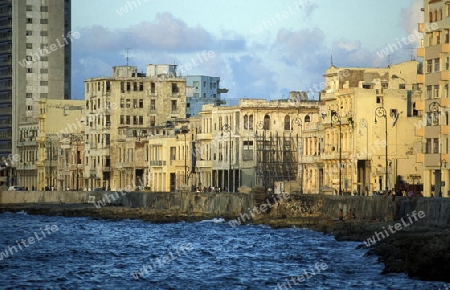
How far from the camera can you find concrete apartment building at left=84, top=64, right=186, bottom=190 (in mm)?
169250

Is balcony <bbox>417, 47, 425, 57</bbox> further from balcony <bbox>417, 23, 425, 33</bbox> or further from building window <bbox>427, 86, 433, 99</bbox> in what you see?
building window <bbox>427, 86, 433, 99</bbox>

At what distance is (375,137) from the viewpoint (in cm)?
11694

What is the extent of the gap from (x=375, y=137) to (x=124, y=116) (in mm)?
63220

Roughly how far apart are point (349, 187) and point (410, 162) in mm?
6435

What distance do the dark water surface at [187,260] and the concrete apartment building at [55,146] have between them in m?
→ 74.0

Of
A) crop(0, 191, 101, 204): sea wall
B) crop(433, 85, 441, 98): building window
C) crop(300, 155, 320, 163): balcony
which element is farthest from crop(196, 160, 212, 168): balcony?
crop(433, 85, 441, 98): building window

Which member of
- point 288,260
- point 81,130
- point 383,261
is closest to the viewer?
Answer: point 383,261

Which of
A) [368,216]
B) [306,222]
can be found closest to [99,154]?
[306,222]

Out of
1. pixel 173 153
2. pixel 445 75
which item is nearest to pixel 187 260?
pixel 445 75

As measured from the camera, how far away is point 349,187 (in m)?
118

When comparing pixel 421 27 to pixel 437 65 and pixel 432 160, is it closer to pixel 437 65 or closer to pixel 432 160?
pixel 437 65

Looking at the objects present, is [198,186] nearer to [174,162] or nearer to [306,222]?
[174,162]

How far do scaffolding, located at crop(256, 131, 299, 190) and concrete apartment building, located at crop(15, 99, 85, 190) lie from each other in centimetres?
4935

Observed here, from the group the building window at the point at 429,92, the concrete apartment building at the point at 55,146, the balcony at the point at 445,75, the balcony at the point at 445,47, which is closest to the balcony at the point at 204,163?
the concrete apartment building at the point at 55,146
